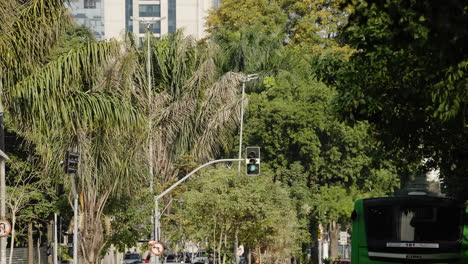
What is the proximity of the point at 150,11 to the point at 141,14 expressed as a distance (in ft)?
4.92

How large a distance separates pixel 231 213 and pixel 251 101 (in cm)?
1085

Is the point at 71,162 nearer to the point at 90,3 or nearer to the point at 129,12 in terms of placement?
the point at 90,3

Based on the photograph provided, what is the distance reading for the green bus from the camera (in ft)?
58.5

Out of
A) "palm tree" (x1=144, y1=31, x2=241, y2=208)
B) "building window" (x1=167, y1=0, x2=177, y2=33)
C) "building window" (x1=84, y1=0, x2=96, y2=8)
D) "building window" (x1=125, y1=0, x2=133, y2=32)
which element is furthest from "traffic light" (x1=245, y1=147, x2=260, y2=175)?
"building window" (x1=125, y1=0, x2=133, y2=32)

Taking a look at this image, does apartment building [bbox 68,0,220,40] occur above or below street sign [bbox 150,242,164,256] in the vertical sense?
above

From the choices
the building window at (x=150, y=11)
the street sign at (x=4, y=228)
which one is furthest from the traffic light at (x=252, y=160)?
the building window at (x=150, y=11)

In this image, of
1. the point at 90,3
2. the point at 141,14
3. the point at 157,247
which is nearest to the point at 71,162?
the point at 157,247

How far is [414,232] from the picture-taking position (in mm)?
18031

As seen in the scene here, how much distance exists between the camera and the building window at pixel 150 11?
6171 inches

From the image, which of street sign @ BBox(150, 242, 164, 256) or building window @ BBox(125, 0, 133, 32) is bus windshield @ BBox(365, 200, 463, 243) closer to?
street sign @ BBox(150, 242, 164, 256)

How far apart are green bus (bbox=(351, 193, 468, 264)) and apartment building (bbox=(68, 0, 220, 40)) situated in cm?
12664

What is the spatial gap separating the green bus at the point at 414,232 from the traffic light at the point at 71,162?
10.5 metres

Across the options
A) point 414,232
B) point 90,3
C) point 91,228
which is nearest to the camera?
point 414,232

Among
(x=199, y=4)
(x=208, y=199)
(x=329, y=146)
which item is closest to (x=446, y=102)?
(x=208, y=199)
